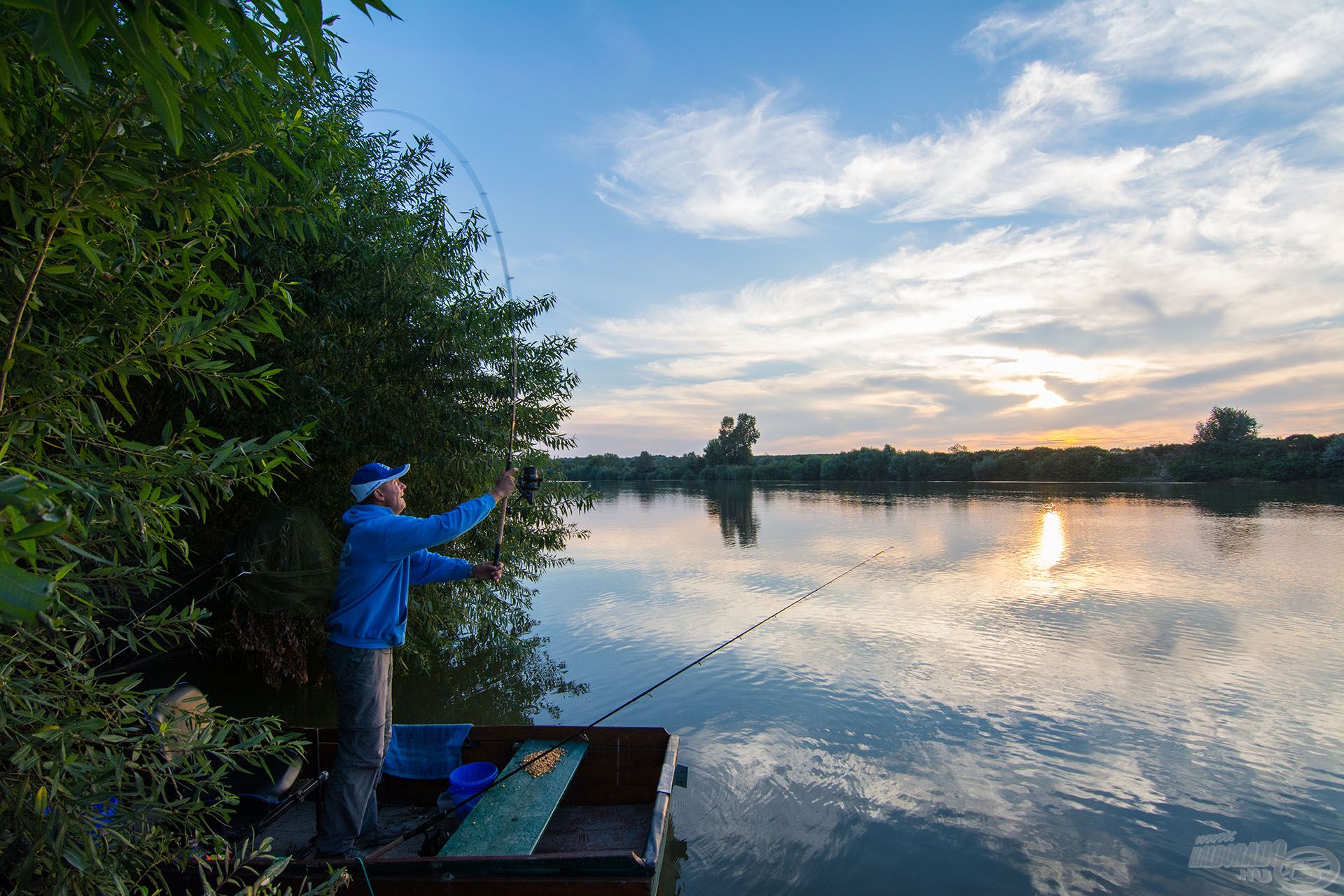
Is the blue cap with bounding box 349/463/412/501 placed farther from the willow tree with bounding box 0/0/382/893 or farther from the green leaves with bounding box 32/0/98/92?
the green leaves with bounding box 32/0/98/92

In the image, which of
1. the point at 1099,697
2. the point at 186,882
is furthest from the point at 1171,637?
the point at 186,882

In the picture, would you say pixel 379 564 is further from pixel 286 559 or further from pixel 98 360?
pixel 286 559

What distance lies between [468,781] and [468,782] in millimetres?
12

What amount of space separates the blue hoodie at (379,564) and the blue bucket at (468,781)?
153 centimetres

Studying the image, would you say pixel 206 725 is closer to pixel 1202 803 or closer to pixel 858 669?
pixel 1202 803

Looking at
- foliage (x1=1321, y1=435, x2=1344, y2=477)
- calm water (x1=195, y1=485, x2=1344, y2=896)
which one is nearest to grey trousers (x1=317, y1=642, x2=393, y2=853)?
calm water (x1=195, y1=485, x2=1344, y2=896)

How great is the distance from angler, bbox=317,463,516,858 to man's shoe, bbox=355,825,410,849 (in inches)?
5.7

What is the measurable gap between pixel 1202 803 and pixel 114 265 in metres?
8.90

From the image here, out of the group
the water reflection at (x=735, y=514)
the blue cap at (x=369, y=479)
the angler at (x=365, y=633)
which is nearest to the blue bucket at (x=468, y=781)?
the angler at (x=365, y=633)

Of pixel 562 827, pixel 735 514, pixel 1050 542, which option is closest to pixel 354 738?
pixel 562 827

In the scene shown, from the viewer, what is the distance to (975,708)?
8797 millimetres

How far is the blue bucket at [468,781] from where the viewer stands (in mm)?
4953

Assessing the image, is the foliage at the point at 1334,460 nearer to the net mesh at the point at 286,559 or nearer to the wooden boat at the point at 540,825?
the wooden boat at the point at 540,825

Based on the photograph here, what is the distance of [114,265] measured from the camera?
2270 millimetres
